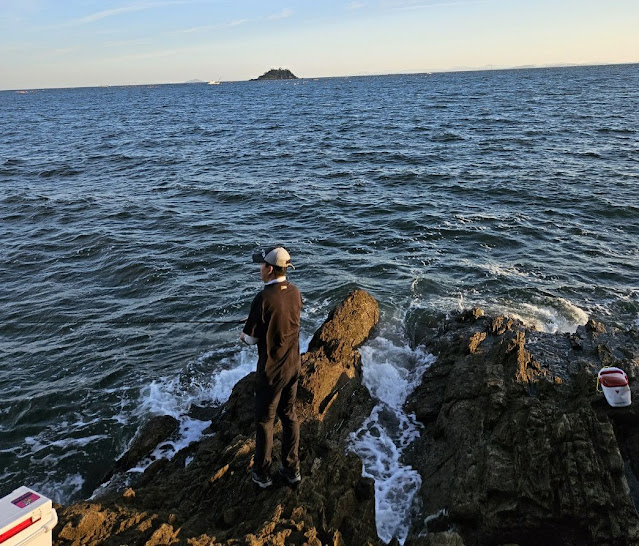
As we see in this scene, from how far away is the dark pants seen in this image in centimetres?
497

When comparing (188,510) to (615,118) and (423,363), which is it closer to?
(423,363)

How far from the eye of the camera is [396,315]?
1117cm

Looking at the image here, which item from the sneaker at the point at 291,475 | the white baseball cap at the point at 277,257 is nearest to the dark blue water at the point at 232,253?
the sneaker at the point at 291,475

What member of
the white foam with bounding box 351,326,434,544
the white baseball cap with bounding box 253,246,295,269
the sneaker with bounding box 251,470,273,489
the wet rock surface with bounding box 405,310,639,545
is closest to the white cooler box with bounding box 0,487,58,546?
the sneaker with bounding box 251,470,273,489

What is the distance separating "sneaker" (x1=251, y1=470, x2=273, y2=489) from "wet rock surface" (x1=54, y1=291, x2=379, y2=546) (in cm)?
6

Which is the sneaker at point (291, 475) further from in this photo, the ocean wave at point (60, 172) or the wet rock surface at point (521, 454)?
the ocean wave at point (60, 172)

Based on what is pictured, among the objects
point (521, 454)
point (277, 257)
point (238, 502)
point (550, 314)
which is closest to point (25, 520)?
point (238, 502)

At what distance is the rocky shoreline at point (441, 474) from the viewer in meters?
4.36

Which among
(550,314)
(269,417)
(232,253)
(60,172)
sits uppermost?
(269,417)

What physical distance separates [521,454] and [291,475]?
2466 millimetres

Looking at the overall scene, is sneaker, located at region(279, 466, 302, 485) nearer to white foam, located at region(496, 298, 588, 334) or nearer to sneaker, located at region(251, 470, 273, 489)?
sneaker, located at region(251, 470, 273, 489)

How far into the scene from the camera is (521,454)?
16.9 ft

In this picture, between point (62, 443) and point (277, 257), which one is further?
point (62, 443)

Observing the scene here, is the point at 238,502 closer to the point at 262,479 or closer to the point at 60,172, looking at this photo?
the point at 262,479
